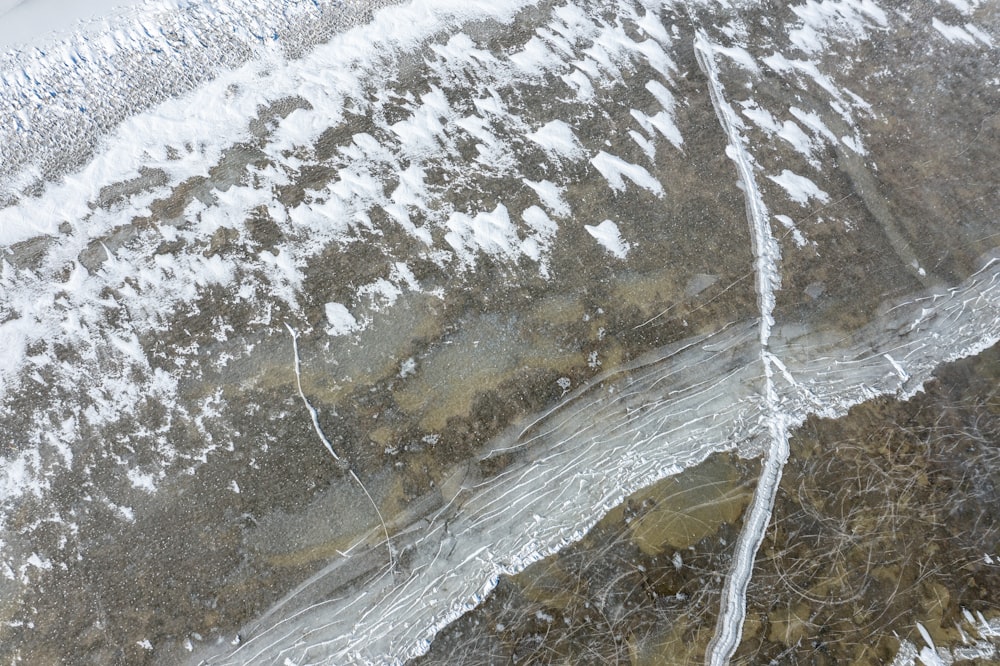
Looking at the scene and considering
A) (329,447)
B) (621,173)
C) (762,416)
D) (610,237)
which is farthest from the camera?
(621,173)

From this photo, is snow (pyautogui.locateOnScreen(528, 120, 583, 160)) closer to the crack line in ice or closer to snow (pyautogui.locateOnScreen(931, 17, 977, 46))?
the crack line in ice

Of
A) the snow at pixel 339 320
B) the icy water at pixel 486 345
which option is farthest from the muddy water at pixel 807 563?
the snow at pixel 339 320

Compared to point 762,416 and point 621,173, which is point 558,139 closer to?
point 621,173

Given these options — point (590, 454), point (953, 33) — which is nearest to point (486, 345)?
point (590, 454)

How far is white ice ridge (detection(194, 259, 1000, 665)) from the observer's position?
12.0 feet

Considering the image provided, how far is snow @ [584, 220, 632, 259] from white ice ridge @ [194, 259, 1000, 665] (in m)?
0.86

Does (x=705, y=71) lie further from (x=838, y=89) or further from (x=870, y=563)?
(x=870, y=563)

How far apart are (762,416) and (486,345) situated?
2095 millimetres

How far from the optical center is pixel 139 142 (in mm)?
4211

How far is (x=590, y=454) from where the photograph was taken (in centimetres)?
390

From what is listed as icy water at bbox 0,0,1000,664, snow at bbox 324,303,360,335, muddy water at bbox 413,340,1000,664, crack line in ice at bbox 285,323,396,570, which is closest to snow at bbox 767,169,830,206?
icy water at bbox 0,0,1000,664

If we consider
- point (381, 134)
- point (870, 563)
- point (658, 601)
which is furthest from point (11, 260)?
point (870, 563)

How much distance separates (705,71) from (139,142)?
4538 mm

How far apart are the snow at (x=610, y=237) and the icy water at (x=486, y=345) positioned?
0.03 m
